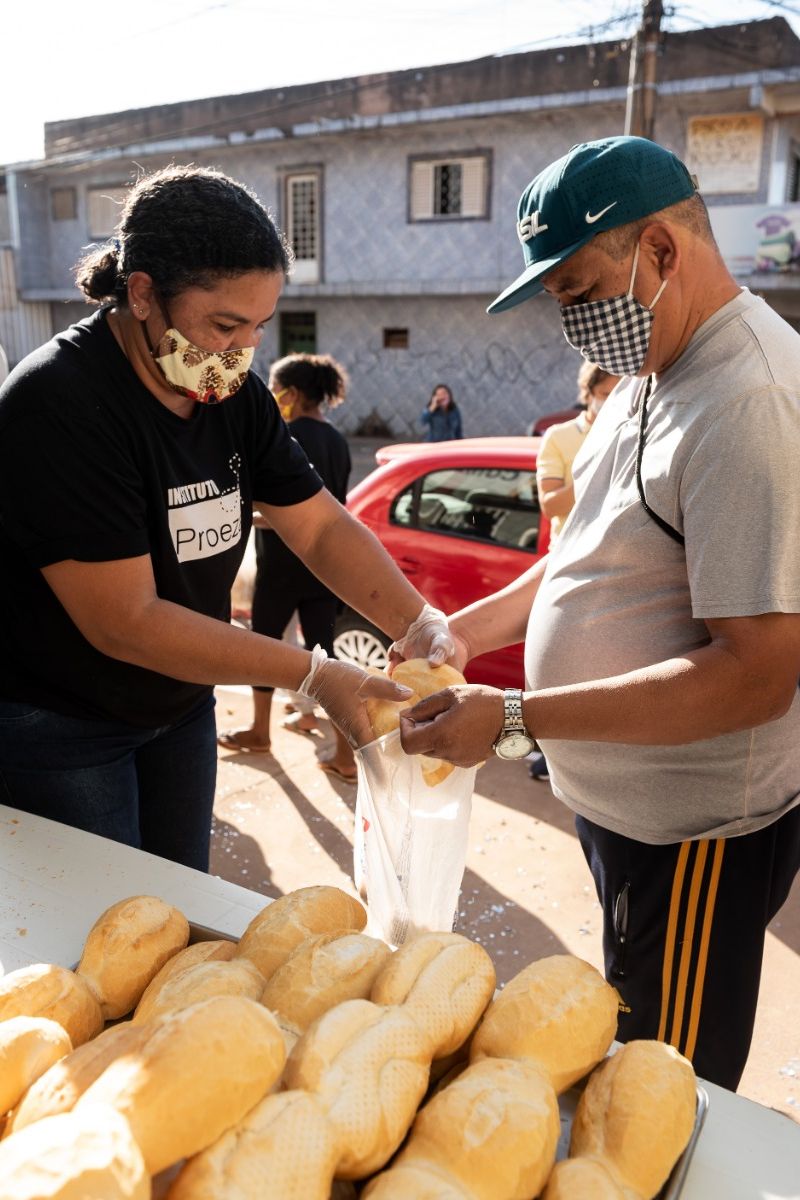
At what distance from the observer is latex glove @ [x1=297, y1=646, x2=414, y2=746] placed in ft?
5.75

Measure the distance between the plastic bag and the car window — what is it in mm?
3027

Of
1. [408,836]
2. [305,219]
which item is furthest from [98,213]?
[408,836]

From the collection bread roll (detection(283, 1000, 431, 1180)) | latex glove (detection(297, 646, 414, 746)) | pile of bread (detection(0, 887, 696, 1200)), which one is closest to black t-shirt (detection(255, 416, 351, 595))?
latex glove (detection(297, 646, 414, 746))

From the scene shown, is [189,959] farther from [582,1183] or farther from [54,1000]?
[582,1183]

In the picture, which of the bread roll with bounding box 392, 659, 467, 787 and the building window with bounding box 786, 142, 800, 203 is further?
the building window with bounding box 786, 142, 800, 203

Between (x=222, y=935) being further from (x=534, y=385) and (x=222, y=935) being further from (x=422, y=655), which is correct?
(x=534, y=385)

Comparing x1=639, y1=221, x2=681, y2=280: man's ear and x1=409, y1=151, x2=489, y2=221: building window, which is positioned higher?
x1=409, y1=151, x2=489, y2=221: building window

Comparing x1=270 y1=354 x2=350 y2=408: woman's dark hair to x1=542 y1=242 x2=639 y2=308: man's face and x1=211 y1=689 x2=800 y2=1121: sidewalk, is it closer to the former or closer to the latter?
x1=211 y1=689 x2=800 y2=1121: sidewalk

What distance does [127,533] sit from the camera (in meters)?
1.62

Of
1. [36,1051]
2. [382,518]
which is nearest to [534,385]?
[382,518]

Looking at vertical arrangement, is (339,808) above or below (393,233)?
below

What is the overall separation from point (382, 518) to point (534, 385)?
13862mm

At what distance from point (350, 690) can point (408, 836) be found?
30cm

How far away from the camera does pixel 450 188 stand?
60.3ft
